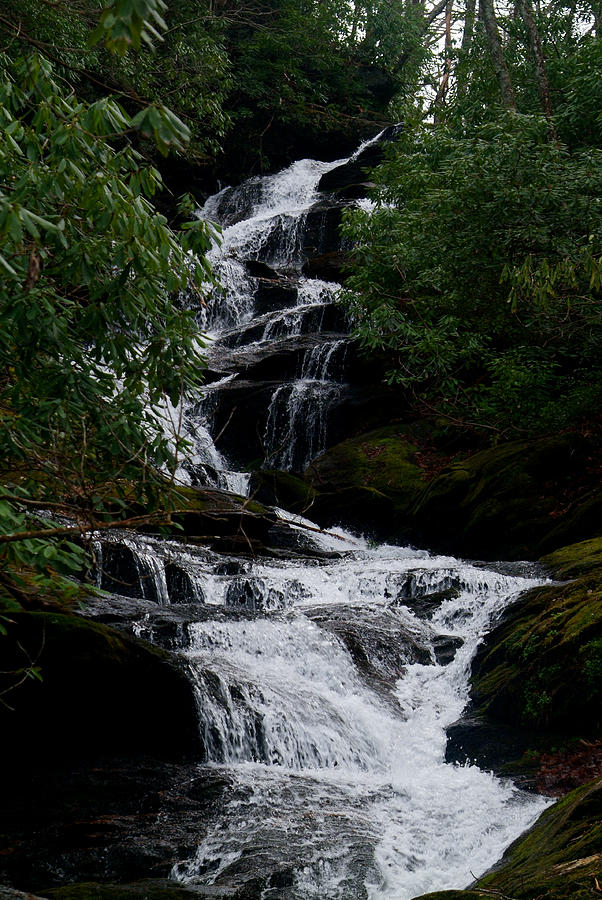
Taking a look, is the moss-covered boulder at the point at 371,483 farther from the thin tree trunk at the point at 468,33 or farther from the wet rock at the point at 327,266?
the thin tree trunk at the point at 468,33

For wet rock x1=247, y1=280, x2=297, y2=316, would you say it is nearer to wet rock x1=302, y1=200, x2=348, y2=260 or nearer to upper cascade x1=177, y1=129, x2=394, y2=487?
upper cascade x1=177, y1=129, x2=394, y2=487

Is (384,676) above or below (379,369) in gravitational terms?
below

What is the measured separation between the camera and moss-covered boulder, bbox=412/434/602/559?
13211 mm

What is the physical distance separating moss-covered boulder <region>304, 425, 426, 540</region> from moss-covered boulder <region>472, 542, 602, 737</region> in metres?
6.86

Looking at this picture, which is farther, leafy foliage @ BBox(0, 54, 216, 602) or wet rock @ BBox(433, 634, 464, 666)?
wet rock @ BBox(433, 634, 464, 666)

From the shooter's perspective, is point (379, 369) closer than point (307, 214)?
Yes

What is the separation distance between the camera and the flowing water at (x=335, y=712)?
5.85m

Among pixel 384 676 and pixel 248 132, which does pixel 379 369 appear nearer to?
pixel 384 676

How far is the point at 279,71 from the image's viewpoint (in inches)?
1257

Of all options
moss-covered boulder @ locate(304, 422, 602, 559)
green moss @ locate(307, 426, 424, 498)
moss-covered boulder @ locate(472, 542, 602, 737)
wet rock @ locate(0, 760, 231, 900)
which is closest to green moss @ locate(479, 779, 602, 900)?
moss-covered boulder @ locate(472, 542, 602, 737)

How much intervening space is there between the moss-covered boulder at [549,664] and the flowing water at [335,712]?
1.86 ft

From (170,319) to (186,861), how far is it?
13.3ft

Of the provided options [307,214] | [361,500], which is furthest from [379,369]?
[307,214]

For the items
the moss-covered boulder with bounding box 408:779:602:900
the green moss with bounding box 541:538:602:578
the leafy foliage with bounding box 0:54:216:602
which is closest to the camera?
the moss-covered boulder with bounding box 408:779:602:900
